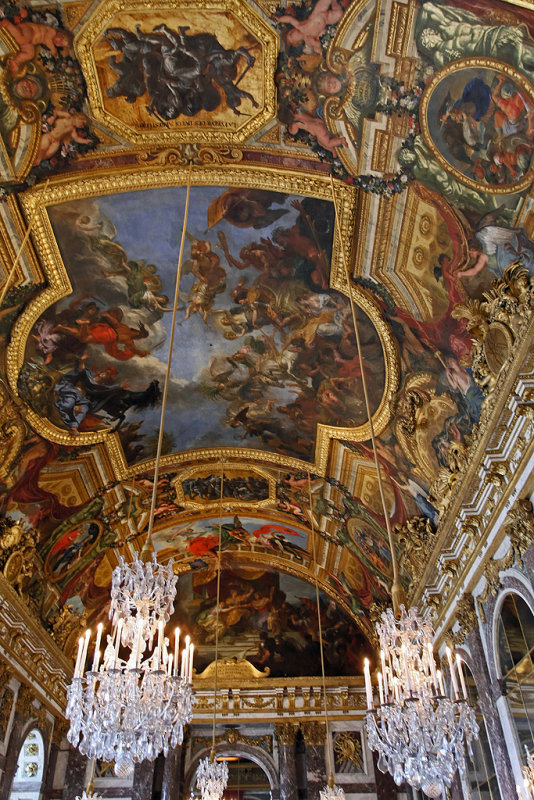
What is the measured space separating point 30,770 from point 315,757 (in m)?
6.42

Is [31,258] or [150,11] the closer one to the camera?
[150,11]

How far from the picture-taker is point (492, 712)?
9.16 metres

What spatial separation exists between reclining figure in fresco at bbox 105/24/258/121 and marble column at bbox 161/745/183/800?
14.1 m

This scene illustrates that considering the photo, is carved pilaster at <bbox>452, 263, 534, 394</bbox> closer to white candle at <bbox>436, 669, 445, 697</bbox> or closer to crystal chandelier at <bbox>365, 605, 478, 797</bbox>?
crystal chandelier at <bbox>365, 605, 478, 797</bbox>

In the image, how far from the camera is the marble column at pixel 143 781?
1549 centimetres

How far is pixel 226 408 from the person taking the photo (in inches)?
519

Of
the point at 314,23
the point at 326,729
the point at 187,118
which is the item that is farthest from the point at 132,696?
the point at 326,729

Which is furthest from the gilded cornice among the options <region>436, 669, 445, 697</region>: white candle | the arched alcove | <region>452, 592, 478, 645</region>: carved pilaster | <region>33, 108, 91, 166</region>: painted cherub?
<region>436, 669, 445, 697</region>: white candle

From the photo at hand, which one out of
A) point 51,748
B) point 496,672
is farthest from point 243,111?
point 51,748

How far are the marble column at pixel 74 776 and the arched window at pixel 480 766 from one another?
30.7 ft

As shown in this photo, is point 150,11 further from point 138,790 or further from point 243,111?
point 138,790

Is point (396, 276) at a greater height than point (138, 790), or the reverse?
point (396, 276)

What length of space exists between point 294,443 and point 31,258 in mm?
6544

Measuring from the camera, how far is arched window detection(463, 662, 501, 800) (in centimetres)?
944
